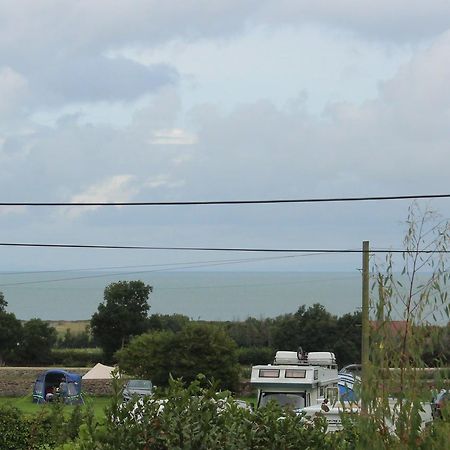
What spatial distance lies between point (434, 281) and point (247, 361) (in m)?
51.6

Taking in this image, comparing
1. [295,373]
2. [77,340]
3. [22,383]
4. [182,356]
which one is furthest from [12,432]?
[77,340]

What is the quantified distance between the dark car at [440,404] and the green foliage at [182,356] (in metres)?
38.1

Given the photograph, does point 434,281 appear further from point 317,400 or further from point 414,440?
point 317,400

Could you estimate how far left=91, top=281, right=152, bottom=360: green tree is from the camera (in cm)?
6450

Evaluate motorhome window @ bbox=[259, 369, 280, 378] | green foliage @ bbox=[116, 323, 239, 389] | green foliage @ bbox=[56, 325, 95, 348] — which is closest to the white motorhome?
motorhome window @ bbox=[259, 369, 280, 378]

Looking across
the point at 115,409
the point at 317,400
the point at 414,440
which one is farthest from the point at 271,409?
the point at 317,400

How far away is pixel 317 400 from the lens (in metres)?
29.4

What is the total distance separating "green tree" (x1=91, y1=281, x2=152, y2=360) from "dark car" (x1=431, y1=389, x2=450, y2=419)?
186ft

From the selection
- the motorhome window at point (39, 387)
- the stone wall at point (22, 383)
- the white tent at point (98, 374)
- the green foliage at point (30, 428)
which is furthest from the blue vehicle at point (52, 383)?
the green foliage at point (30, 428)

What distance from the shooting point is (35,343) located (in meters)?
62.9

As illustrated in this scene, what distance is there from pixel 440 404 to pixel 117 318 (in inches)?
2267

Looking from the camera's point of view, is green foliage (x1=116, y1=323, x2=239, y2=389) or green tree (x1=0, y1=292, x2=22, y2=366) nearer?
green foliage (x1=116, y1=323, x2=239, y2=389)

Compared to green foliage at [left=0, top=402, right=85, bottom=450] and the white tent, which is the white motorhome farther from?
the white tent

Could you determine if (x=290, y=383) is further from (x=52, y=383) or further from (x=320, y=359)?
(x=52, y=383)
